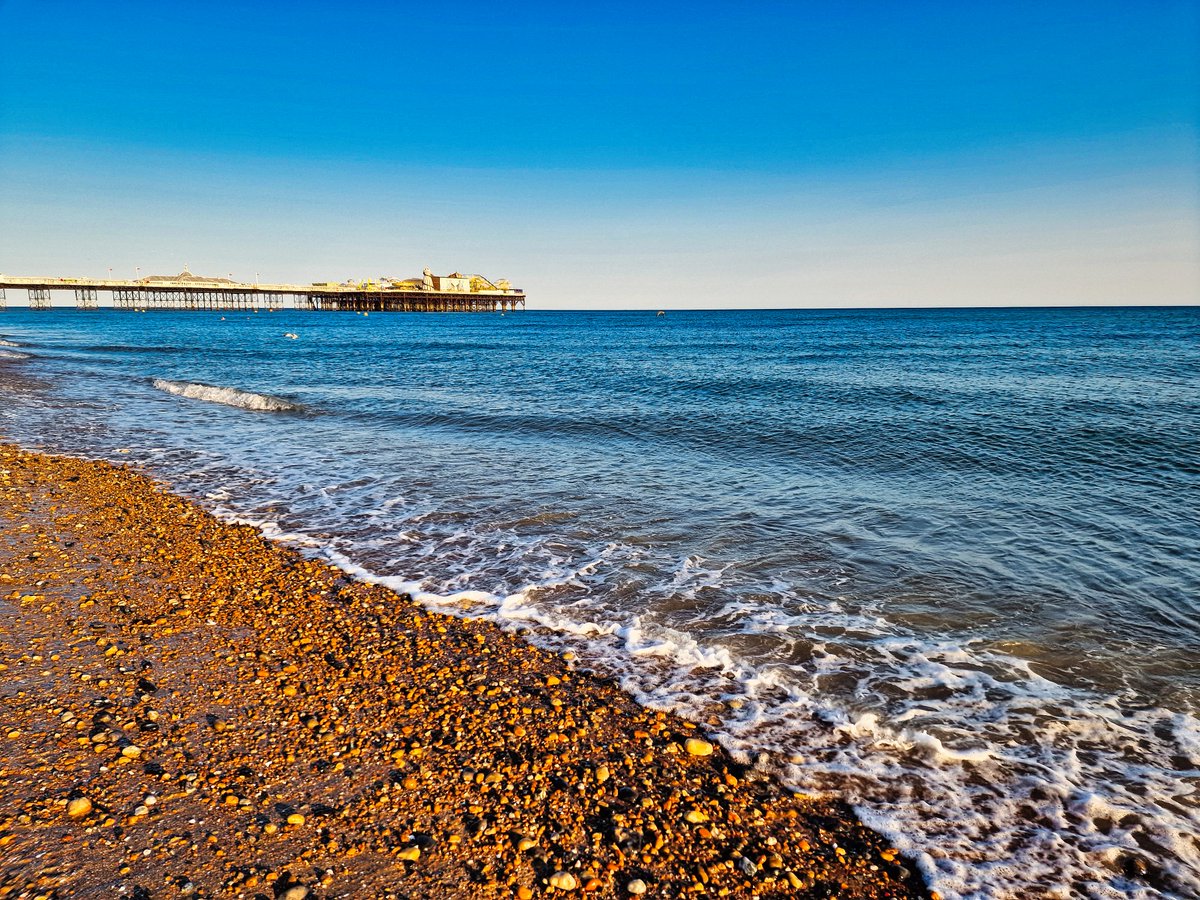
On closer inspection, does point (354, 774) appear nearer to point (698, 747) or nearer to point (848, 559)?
point (698, 747)

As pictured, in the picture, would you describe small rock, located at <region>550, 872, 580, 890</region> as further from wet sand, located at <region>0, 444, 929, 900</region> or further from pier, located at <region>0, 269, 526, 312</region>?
pier, located at <region>0, 269, 526, 312</region>

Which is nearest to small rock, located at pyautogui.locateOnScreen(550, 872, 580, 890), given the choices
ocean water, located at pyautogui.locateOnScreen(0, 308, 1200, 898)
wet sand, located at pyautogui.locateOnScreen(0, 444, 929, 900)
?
wet sand, located at pyautogui.locateOnScreen(0, 444, 929, 900)

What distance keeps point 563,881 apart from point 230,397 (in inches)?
1049

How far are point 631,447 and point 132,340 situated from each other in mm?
66429

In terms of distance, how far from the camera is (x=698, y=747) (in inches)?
188

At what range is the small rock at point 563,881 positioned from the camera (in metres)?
3.41

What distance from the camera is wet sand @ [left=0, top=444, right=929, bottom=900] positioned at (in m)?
3.44

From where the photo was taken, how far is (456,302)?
169500 mm

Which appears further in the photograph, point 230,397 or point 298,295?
point 298,295

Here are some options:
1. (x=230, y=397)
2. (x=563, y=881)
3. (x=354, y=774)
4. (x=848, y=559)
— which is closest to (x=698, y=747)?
(x=563, y=881)

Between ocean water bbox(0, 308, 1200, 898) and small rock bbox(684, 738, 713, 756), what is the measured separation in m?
0.26

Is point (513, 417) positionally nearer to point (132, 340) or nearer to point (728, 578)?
point (728, 578)

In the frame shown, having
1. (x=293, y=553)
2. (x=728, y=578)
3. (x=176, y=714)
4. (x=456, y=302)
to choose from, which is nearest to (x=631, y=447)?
(x=728, y=578)

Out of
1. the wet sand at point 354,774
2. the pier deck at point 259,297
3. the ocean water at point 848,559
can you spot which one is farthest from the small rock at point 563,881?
the pier deck at point 259,297
